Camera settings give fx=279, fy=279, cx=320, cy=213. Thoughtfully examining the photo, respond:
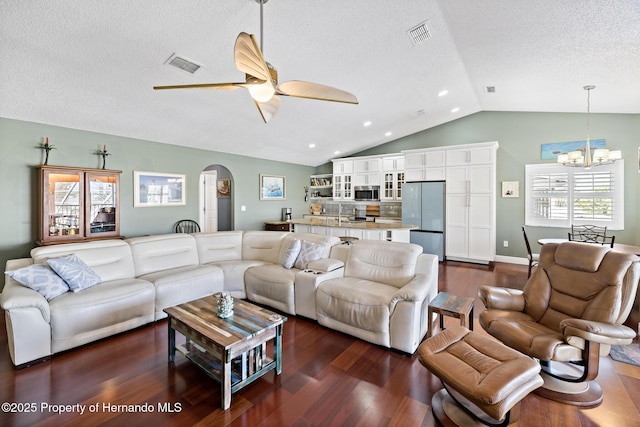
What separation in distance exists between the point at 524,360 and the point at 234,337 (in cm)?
180

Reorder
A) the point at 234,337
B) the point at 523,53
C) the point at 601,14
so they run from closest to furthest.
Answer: the point at 234,337 < the point at 601,14 < the point at 523,53

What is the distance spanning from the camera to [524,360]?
163 centimetres

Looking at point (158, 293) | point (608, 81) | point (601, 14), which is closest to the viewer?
point (601, 14)

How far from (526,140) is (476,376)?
601 cm

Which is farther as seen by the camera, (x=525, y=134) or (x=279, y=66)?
(x=525, y=134)

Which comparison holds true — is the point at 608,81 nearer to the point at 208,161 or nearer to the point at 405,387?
the point at 405,387

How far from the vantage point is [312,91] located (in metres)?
2.40

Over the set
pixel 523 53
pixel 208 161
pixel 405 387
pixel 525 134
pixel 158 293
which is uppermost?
pixel 523 53

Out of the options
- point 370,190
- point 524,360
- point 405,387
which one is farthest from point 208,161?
point 524,360

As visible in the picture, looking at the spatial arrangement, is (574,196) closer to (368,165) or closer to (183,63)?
(368,165)

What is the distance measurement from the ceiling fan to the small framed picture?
5.16m

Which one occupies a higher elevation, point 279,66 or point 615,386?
point 279,66

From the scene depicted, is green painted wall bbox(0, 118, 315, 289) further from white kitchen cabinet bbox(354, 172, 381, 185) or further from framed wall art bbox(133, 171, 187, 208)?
white kitchen cabinet bbox(354, 172, 381, 185)

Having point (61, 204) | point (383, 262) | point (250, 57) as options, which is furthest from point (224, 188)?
point (250, 57)
